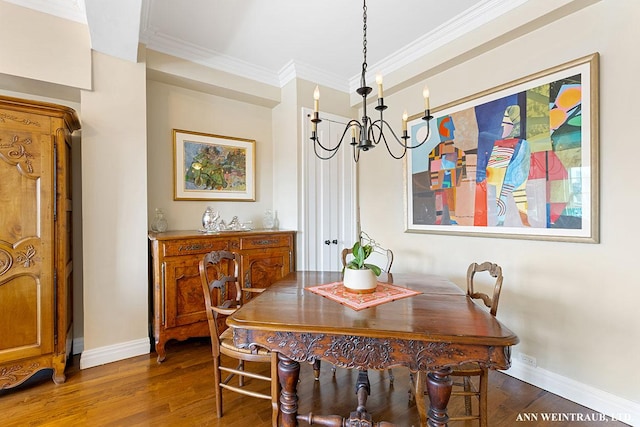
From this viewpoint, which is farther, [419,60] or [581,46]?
[419,60]

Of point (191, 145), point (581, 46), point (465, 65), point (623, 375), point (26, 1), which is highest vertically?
→ point (26, 1)

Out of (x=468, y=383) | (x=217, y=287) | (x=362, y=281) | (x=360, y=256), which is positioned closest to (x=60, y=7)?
(x=217, y=287)

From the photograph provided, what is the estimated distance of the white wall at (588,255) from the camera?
1756mm

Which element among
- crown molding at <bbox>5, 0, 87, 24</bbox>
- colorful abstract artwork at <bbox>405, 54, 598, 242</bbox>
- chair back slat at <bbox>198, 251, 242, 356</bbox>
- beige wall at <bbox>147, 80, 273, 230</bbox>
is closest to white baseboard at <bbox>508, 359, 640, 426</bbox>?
colorful abstract artwork at <bbox>405, 54, 598, 242</bbox>

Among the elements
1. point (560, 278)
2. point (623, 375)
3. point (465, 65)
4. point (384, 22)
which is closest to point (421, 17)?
point (384, 22)

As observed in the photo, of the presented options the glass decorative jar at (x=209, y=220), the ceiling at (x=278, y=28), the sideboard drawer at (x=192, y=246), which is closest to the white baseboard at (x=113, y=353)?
the sideboard drawer at (x=192, y=246)

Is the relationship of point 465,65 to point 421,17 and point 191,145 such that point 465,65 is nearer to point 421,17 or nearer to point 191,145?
point 421,17

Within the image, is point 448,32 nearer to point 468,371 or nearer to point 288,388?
point 468,371

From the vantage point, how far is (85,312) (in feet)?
7.66

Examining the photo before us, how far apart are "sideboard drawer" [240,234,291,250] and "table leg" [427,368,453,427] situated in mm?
1964

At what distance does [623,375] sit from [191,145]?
3.89 meters

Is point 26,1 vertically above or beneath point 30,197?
above

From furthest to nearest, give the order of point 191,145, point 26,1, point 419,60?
point 191,145 < point 419,60 < point 26,1

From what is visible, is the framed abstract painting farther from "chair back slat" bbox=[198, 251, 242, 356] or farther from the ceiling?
"chair back slat" bbox=[198, 251, 242, 356]
